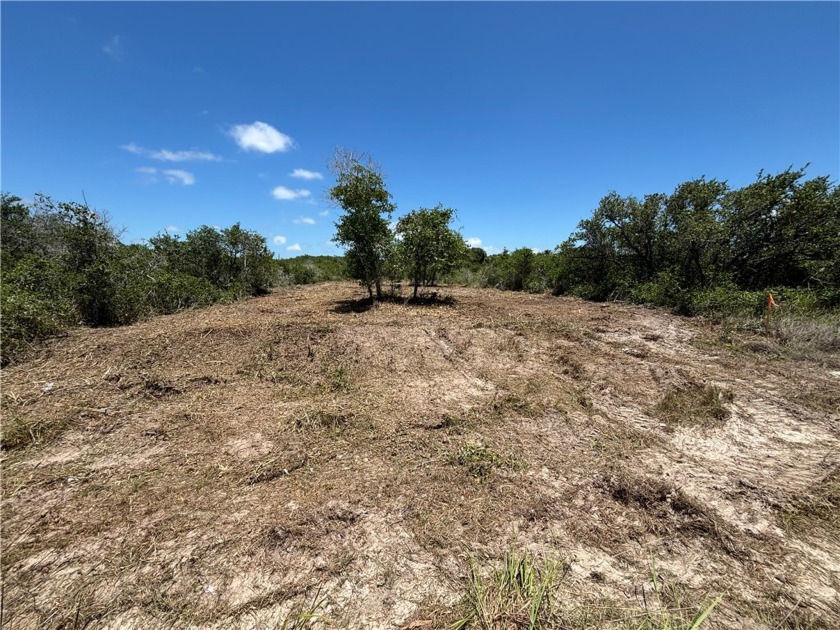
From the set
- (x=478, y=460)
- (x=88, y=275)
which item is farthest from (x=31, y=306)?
(x=478, y=460)

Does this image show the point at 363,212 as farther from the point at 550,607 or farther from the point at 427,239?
the point at 550,607

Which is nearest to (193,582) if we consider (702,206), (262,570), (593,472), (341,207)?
(262,570)

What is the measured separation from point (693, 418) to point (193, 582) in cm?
516

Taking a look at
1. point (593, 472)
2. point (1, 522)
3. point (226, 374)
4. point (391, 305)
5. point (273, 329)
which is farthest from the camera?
point (391, 305)

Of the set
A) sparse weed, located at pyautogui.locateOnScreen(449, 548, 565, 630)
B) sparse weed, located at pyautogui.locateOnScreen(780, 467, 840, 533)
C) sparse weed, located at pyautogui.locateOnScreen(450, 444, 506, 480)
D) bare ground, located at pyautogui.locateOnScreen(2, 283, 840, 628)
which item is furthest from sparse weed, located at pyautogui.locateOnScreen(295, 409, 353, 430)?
sparse weed, located at pyautogui.locateOnScreen(780, 467, 840, 533)

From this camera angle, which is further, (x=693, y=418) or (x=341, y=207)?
(x=341, y=207)

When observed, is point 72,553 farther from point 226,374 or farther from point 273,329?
point 273,329

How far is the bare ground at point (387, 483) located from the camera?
1.85 meters

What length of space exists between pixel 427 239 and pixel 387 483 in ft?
28.1

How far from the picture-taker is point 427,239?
10.3m

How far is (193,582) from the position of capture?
1.88 m

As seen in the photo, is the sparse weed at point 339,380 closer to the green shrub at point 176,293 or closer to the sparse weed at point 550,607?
the sparse weed at point 550,607

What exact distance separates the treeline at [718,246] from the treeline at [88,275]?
14526 mm

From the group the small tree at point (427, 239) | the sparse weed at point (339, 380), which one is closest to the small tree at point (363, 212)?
the small tree at point (427, 239)
